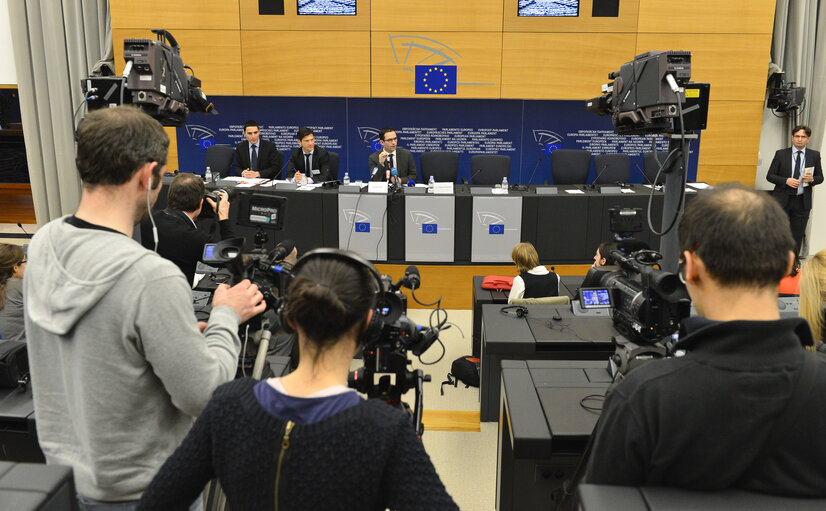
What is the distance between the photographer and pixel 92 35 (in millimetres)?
7508

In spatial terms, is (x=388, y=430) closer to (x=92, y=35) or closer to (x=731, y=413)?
(x=731, y=413)

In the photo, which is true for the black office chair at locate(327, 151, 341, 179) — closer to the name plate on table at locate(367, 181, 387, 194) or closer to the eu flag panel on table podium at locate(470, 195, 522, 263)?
the name plate on table at locate(367, 181, 387, 194)

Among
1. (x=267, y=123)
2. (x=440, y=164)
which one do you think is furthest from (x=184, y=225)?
(x=267, y=123)

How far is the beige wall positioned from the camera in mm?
7113

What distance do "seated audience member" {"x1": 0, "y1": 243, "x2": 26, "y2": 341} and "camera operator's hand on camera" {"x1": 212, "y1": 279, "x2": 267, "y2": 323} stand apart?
65.8 inches

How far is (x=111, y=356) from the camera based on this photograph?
128 cm

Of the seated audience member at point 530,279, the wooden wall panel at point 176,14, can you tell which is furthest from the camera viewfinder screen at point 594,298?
the wooden wall panel at point 176,14

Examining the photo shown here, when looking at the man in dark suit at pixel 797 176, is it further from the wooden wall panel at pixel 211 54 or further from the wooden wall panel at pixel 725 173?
the wooden wall panel at pixel 211 54

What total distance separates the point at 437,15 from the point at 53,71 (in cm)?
451

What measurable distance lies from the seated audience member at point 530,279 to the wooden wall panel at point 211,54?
463 cm

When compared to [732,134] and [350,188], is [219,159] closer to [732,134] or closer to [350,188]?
[350,188]

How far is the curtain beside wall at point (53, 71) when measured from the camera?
738 centimetres

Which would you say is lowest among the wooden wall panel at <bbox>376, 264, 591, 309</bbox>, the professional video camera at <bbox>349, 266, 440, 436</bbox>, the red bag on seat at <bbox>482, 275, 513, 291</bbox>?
the wooden wall panel at <bbox>376, 264, 591, 309</bbox>

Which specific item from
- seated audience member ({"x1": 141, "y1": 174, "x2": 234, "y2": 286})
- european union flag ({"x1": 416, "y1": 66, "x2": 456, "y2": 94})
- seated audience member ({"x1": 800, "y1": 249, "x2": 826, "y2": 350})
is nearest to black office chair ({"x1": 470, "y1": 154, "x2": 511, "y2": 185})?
european union flag ({"x1": 416, "y1": 66, "x2": 456, "y2": 94})
